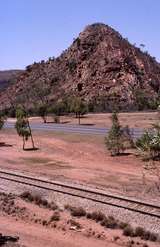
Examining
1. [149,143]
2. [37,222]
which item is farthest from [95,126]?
[149,143]

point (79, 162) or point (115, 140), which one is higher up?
point (115, 140)

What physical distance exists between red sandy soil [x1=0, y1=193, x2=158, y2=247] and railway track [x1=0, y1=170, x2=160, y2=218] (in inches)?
78.7

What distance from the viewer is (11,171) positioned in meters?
39.0

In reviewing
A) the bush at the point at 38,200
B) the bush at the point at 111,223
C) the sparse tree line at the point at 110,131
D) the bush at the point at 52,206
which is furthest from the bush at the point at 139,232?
the bush at the point at 38,200

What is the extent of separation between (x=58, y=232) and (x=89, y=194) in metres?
5.64

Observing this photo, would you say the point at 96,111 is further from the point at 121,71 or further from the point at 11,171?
the point at 11,171

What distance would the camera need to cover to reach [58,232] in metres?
24.1

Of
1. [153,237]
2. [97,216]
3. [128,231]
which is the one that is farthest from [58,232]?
[153,237]

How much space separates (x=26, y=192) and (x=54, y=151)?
23.3m

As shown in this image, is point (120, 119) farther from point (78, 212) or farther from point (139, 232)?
point (139, 232)

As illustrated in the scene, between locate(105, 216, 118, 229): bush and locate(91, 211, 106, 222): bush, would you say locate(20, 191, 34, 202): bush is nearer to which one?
locate(91, 211, 106, 222): bush

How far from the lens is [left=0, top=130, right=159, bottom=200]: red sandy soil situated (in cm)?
3491

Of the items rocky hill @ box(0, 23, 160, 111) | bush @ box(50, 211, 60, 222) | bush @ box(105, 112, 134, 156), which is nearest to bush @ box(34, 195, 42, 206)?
bush @ box(50, 211, 60, 222)

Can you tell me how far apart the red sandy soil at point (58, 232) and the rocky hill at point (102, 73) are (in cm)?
7795
